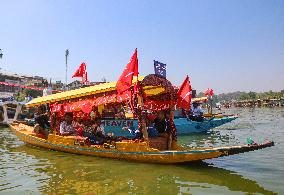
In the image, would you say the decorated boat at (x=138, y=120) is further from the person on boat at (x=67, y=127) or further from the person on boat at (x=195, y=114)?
the person on boat at (x=195, y=114)

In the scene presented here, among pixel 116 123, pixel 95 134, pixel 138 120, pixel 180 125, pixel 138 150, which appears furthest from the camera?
pixel 180 125

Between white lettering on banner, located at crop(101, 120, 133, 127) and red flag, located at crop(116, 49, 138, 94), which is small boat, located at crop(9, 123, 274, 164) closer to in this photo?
red flag, located at crop(116, 49, 138, 94)

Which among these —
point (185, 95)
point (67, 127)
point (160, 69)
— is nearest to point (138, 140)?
point (185, 95)

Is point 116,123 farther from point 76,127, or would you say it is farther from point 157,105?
point 157,105

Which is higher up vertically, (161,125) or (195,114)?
(195,114)

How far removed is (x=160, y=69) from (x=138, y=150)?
2.82 metres

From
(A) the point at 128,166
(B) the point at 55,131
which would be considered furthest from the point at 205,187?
(B) the point at 55,131

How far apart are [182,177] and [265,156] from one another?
453cm

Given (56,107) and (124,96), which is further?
(56,107)

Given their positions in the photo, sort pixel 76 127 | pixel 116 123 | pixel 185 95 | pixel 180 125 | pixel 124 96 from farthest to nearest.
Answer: pixel 180 125, pixel 116 123, pixel 76 127, pixel 185 95, pixel 124 96

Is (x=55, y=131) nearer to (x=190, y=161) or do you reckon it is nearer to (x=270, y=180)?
(x=190, y=161)

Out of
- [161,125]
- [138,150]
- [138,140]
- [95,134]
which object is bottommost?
[138,150]

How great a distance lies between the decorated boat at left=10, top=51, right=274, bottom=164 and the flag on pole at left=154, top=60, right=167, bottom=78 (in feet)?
0.52

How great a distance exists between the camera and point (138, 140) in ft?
33.8
